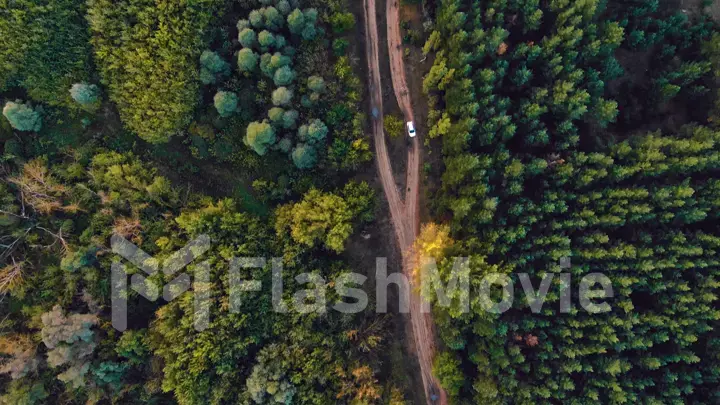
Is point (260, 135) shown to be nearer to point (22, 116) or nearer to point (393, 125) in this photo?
point (393, 125)

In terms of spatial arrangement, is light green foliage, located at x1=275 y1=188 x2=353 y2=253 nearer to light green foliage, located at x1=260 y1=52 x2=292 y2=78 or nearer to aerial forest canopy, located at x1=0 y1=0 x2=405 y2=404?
aerial forest canopy, located at x1=0 y1=0 x2=405 y2=404

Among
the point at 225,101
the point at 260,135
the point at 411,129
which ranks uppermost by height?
the point at 225,101

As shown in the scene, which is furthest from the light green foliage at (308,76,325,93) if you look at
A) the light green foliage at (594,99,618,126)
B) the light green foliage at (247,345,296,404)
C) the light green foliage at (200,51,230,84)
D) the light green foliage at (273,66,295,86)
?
the light green foliage at (594,99,618,126)

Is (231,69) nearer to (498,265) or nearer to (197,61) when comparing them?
(197,61)

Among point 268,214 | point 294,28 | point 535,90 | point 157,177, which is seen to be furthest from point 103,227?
point 535,90

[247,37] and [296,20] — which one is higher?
[296,20]

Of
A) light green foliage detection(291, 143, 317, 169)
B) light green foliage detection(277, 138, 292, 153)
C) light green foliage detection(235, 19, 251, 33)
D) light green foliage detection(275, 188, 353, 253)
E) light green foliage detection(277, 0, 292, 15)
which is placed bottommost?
light green foliage detection(275, 188, 353, 253)

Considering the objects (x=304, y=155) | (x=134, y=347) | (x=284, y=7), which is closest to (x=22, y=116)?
(x=134, y=347)
